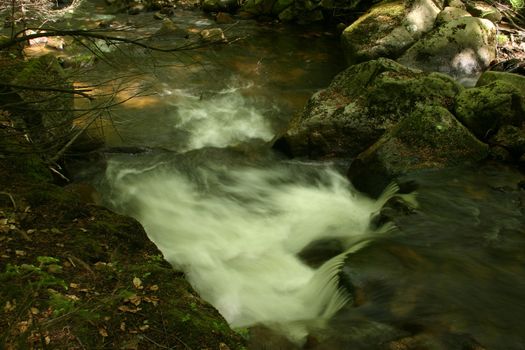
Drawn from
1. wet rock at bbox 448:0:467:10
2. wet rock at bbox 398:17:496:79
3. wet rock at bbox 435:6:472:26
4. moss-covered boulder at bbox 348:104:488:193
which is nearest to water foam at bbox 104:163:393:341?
moss-covered boulder at bbox 348:104:488:193

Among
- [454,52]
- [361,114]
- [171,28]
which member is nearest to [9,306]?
[361,114]

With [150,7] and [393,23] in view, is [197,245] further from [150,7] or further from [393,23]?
[150,7]

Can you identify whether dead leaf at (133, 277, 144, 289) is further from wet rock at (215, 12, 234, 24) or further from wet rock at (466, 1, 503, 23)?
wet rock at (215, 12, 234, 24)

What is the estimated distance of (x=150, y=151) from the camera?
8.20 m

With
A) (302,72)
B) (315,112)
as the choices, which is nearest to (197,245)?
(315,112)

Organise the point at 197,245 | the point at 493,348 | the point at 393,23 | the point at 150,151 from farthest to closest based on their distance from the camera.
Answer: the point at 393,23
the point at 150,151
the point at 197,245
the point at 493,348

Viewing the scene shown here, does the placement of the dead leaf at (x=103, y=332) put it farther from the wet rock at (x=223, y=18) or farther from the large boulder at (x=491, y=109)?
the wet rock at (x=223, y=18)

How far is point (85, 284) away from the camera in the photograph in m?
3.21

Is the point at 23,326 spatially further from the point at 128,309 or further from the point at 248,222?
the point at 248,222

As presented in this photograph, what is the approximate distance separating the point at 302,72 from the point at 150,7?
27.0 feet

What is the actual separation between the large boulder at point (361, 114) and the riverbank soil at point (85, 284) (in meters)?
4.34

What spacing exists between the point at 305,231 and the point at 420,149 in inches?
93.8

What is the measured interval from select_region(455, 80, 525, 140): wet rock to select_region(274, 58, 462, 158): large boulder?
421 millimetres

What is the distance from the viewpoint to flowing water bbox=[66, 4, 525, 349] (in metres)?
4.10
